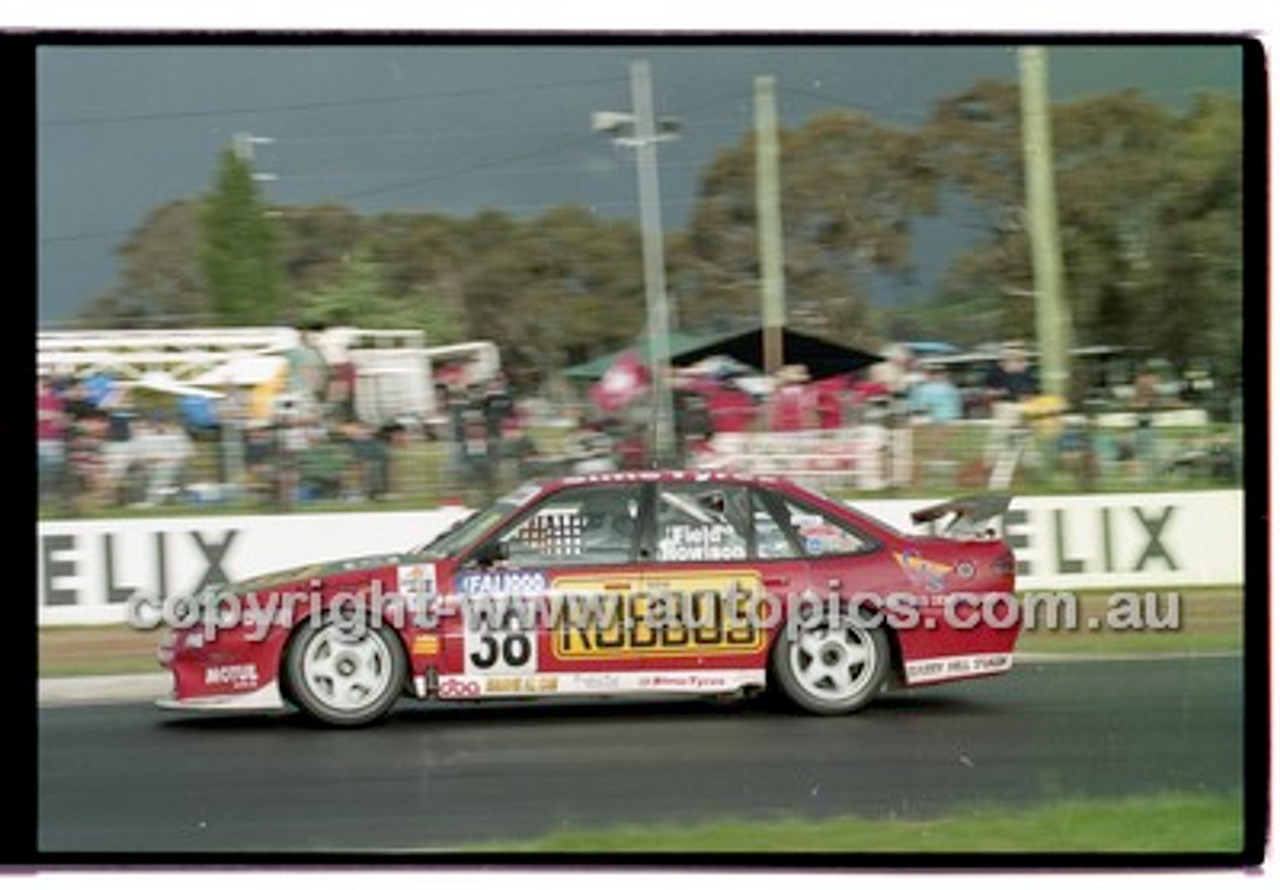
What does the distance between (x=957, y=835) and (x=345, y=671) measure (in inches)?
120

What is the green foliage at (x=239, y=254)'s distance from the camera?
10398 millimetres

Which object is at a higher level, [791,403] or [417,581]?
[791,403]

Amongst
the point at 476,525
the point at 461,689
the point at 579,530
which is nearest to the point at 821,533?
the point at 579,530

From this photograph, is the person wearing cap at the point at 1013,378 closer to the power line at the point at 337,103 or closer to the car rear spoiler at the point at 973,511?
the car rear spoiler at the point at 973,511

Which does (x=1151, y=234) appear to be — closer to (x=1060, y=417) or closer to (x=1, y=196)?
(x=1060, y=417)

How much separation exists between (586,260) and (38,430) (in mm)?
2496

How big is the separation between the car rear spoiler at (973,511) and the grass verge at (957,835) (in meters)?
1.75

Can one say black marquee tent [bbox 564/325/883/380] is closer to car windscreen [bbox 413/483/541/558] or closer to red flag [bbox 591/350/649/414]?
red flag [bbox 591/350/649/414]

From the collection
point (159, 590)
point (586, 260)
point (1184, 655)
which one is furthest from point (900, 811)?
point (159, 590)

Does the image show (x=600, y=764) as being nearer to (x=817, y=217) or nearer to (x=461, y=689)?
(x=461, y=689)

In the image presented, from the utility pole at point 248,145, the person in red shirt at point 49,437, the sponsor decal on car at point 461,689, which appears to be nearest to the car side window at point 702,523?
the sponsor decal on car at point 461,689

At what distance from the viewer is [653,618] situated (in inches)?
428

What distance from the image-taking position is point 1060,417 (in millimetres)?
10969

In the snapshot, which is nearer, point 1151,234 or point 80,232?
point 80,232
